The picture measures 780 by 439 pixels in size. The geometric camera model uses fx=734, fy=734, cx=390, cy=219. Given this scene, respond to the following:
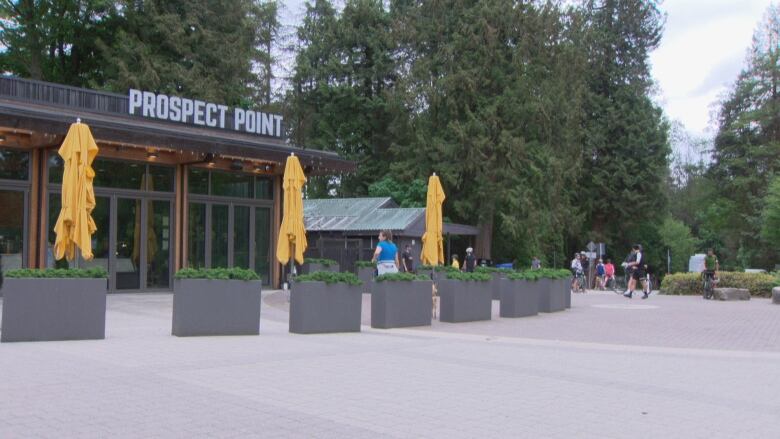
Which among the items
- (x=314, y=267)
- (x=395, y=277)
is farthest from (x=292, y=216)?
(x=314, y=267)

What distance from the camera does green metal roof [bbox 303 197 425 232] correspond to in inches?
1214

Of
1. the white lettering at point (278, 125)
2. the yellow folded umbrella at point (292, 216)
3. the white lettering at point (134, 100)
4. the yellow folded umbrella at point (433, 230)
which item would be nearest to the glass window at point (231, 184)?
the white lettering at point (278, 125)

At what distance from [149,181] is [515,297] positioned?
426 inches

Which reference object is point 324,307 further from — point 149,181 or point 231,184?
point 231,184

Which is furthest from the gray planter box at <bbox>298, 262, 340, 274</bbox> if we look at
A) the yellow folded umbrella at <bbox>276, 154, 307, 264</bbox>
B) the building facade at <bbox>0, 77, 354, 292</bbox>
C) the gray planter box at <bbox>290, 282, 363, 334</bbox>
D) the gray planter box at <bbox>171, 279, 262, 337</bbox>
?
the gray planter box at <bbox>171, 279, 262, 337</bbox>

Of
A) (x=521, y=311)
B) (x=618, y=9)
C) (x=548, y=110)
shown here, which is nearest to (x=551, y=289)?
(x=521, y=311)

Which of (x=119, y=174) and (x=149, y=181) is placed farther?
(x=149, y=181)

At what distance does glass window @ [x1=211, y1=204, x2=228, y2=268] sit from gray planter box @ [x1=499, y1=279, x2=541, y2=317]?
375 inches

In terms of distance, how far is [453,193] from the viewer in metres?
43.0

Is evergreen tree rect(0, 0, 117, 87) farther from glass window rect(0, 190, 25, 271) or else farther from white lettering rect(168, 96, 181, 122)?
glass window rect(0, 190, 25, 271)

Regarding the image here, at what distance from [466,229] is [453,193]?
22.9ft

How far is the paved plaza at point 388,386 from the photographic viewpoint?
576 centimetres

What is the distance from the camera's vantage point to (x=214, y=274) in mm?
11266

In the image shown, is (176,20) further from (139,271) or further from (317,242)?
(139,271)
